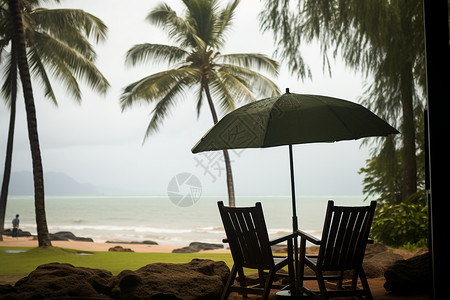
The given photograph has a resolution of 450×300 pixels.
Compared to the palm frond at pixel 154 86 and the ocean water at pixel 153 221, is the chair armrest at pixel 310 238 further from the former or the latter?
the ocean water at pixel 153 221

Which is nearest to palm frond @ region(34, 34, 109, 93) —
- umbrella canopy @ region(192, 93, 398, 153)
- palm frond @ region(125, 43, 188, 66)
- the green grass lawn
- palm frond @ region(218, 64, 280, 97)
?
palm frond @ region(125, 43, 188, 66)

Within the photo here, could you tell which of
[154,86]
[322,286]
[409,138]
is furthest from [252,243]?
[154,86]

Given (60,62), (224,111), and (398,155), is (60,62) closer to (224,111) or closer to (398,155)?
(224,111)

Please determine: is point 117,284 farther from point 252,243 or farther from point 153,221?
point 153,221

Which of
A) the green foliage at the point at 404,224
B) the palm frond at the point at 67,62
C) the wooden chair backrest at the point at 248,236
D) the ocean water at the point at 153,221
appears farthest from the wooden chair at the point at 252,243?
the ocean water at the point at 153,221

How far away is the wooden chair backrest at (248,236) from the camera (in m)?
3.52

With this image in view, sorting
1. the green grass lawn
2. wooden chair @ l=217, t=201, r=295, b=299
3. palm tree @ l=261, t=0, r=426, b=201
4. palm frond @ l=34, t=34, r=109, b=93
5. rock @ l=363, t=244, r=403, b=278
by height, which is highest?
palm frond @ l=34, t=34, r=109, b=93

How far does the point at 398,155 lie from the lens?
30.6ft

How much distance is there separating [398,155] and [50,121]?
5635 cm

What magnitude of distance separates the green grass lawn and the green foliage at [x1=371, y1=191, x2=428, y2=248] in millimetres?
2656

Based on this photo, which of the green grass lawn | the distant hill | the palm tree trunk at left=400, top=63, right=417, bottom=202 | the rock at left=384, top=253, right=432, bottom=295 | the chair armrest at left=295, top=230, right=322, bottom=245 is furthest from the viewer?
the distant hill

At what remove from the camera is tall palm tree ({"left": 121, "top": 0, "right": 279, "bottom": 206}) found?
1416cm

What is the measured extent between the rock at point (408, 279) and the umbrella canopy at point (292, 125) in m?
1.30

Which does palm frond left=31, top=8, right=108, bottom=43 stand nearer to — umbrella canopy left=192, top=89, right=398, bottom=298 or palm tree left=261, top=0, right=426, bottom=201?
palm tree left=261, top=0, right=426, bottom=201
